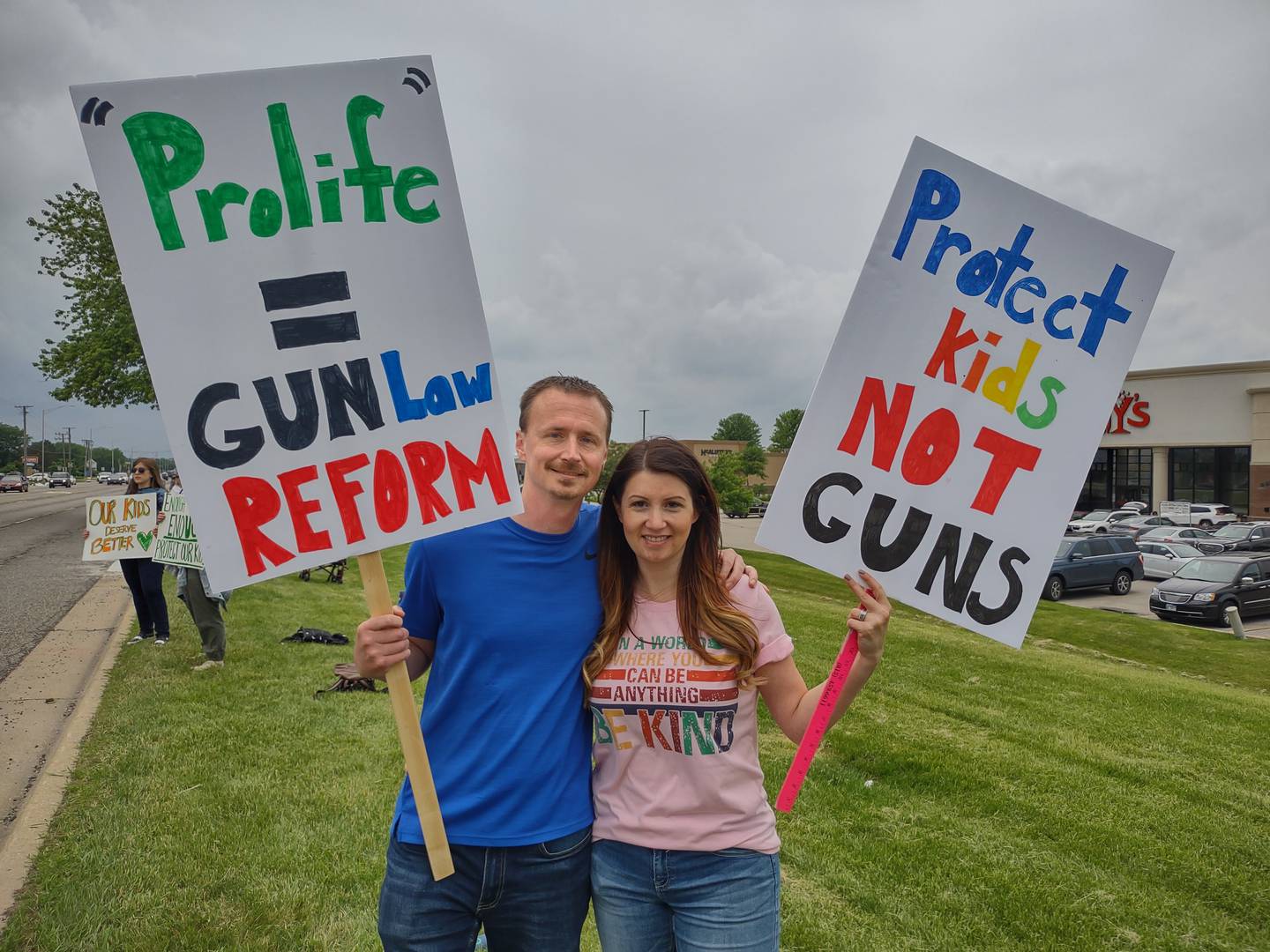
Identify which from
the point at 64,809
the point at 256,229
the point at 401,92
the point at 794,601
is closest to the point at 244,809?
the point at 64,809

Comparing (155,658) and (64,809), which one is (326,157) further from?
(155,658)

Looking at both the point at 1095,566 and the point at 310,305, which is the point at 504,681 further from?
the point at 1095,566

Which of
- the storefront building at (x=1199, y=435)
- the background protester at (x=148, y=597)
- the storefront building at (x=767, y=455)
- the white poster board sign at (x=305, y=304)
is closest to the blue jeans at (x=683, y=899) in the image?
the white poster board sign at (x=305, y=304)

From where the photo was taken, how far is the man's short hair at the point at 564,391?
2.25 meters

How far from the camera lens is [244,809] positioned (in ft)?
15.5

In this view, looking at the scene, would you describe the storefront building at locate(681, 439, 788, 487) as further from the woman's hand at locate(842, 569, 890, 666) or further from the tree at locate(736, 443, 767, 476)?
the woman's hand at locate(842, 569, 890, 666)

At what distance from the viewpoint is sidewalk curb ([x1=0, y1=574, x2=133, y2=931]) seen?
12.7 feet

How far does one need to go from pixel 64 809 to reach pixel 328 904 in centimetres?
200

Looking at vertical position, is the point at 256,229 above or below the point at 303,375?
above

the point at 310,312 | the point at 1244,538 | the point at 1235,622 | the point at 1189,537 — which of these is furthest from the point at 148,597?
the point at 1244,538

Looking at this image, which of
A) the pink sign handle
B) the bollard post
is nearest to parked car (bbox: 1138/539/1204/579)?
the bollard post

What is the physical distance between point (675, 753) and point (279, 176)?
5.66ft

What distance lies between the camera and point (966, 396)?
92.2 inches

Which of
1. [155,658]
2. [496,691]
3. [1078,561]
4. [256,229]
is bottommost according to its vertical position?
[1078,561]
